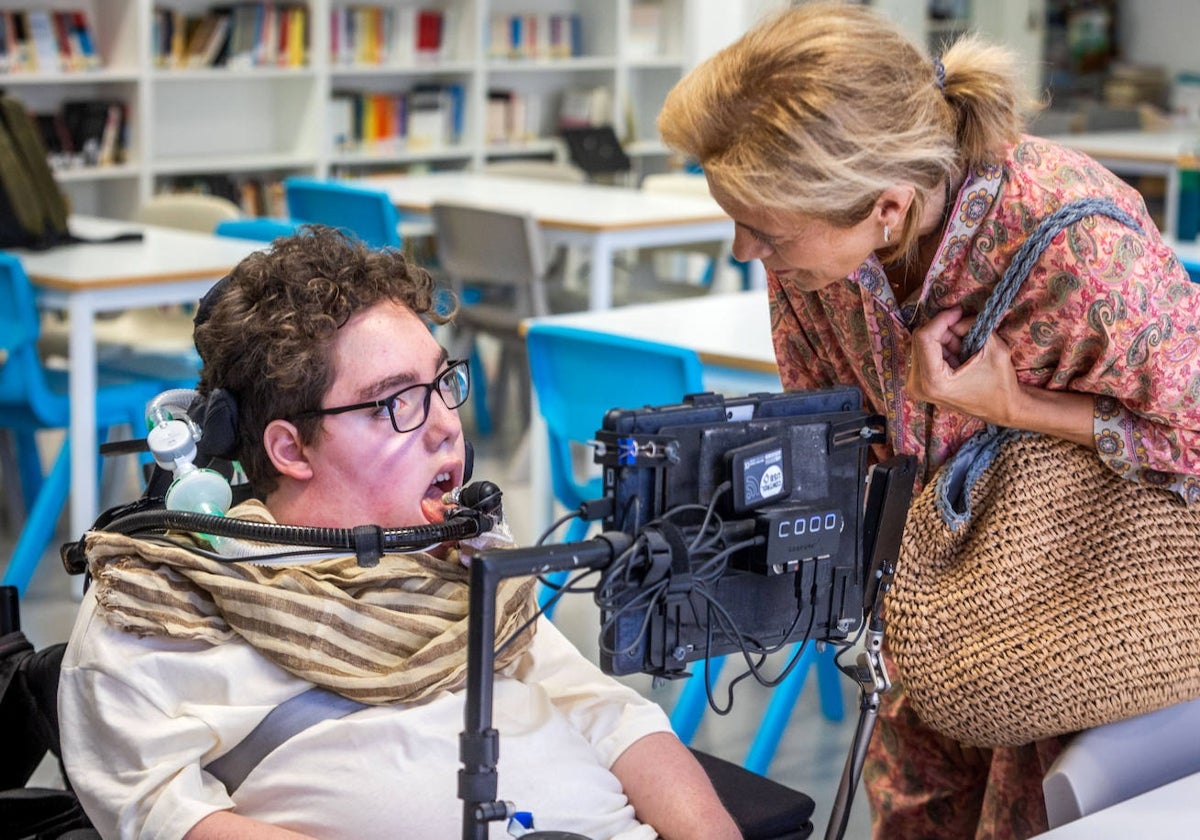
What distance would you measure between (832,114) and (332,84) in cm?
601

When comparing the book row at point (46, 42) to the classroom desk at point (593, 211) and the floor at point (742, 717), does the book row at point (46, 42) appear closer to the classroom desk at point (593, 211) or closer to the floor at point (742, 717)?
the classroom desk at point (593, 211)

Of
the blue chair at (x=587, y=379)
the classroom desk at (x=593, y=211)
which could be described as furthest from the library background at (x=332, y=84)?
the blue chair at (x=587, y=379)

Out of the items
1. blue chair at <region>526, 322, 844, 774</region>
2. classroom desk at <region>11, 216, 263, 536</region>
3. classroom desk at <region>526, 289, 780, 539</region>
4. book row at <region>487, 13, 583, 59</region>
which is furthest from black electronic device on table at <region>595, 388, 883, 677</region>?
book row at <region>487, 13, 583, 59</region>

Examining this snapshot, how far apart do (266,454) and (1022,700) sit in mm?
799

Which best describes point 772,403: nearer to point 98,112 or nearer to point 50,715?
point 50,715

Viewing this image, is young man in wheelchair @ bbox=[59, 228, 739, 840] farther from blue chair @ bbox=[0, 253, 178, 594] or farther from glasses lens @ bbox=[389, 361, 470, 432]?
blue chair @ bbox=[0, 253, 178, 594]

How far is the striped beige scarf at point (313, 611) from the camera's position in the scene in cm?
142

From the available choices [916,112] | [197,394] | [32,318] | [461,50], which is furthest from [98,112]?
[916,112]

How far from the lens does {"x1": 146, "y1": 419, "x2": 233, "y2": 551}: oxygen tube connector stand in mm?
1510

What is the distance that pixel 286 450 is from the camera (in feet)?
5.17

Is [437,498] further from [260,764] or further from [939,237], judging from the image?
[939,237]

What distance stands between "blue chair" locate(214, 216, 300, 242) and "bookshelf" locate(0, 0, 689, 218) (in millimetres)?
1721

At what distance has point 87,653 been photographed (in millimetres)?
1417

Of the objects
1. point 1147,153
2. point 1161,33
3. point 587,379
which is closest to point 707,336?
point 587,379
